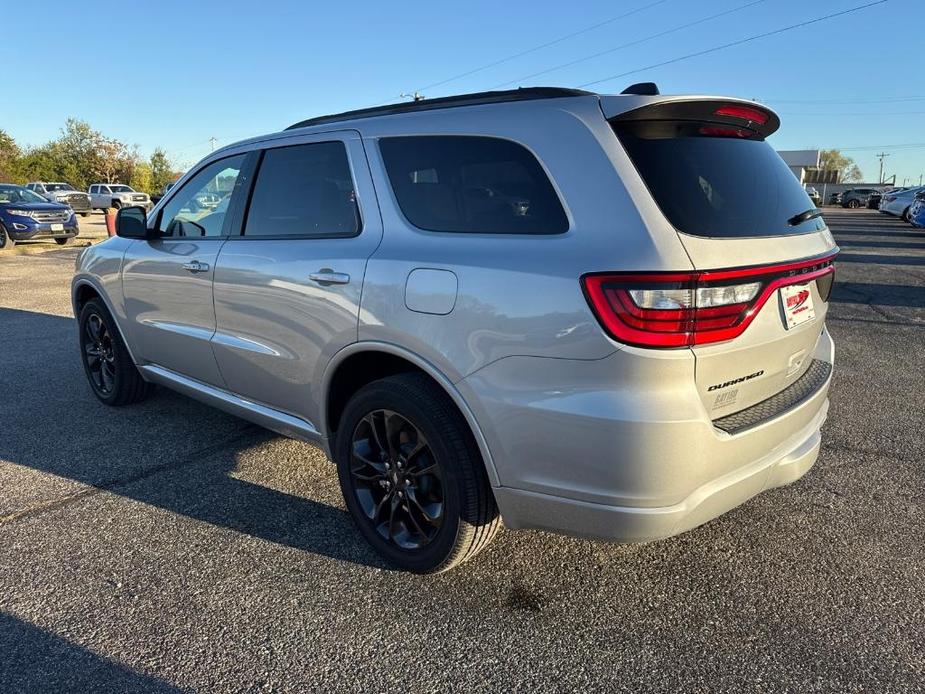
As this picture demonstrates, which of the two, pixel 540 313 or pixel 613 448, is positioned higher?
pixel 540 313

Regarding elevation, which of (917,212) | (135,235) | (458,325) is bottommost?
(917,212)

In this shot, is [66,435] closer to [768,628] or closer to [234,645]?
[234,645]

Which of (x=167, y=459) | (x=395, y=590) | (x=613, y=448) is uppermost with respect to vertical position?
(x=613, y=448)

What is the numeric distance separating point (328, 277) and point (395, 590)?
1305 mm

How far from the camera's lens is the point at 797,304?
2.38 metres

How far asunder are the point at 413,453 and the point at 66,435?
2.82 meters

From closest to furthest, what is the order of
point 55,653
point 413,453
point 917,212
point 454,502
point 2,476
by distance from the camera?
point 55,653 < point 454,502 < point 413,453 < point 2,476 < point 917,212

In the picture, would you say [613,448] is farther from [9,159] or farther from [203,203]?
[9,159]

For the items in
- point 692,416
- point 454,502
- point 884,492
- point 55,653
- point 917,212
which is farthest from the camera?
point 917,212

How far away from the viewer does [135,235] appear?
401cm

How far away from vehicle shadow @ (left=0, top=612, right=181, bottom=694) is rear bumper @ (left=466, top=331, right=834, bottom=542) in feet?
4.38

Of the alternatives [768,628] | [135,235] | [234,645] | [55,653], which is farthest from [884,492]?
[135,235]

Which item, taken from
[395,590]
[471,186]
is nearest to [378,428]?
[395,590]

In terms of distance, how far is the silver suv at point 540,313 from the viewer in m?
2.01
